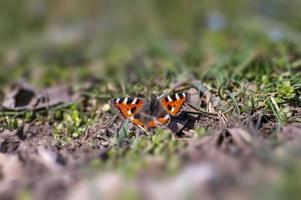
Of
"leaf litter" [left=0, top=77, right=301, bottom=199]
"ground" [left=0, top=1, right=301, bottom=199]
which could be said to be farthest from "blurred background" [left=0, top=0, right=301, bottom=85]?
"leaf litter" [left=0, top=77, right=301, bottom=199]

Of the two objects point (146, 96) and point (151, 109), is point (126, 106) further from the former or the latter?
point (146, 96)

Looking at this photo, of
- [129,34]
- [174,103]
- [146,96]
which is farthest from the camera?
[129,34]

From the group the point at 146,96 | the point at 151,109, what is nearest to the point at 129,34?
the point at 146,96

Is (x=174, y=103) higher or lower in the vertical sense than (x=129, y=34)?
lower

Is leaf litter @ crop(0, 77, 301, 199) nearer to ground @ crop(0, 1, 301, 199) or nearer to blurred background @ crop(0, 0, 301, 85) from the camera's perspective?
ground @ crop(0, 1, 301, 199)

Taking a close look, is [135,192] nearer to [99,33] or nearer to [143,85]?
[143,85]

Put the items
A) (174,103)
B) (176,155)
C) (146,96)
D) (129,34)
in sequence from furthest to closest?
(129,34), (146,96), (174,103), (176,155)

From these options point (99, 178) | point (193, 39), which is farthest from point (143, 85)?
point (193, 39)
